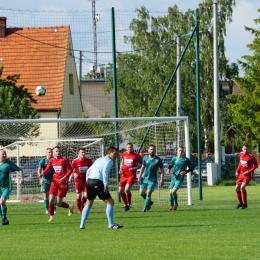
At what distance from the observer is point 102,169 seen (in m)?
16.2

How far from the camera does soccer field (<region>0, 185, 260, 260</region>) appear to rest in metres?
12.3

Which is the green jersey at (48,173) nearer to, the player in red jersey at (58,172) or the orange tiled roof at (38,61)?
the player in red jersey at (58,172)

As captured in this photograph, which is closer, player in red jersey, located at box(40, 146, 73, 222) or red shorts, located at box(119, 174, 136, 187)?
Answer: player in red jersey, located at box(40, 146, 73, 222)

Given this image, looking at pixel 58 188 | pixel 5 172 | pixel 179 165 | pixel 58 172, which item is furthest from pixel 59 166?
pixel 179 165

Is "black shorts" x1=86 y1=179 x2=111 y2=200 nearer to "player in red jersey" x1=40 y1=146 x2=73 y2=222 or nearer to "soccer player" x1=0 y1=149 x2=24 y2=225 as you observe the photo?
"soccer player" x1=0 y1=149 x2=24 y2=225

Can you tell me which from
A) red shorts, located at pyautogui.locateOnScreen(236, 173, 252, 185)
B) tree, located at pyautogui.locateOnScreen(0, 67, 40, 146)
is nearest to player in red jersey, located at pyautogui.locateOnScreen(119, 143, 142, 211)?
red shorts, located at pyautogui.locateOnScreen(236, 173, 252, 185)

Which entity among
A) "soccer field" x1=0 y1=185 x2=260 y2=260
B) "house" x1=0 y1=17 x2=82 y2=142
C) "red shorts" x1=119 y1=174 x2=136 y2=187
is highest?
"house" x1=0 y1=17 x2=82 y2=142

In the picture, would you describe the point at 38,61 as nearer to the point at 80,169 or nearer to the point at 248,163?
the point at 80,169

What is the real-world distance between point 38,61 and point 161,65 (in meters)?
16.7

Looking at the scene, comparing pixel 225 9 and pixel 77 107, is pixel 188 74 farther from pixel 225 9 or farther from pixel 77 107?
pixel 77 107

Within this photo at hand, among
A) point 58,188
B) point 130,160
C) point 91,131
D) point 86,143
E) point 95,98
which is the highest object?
point 95,98

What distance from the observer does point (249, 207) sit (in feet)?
74.5

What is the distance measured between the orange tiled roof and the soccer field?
17195 mm

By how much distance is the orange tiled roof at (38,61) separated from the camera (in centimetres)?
3947
